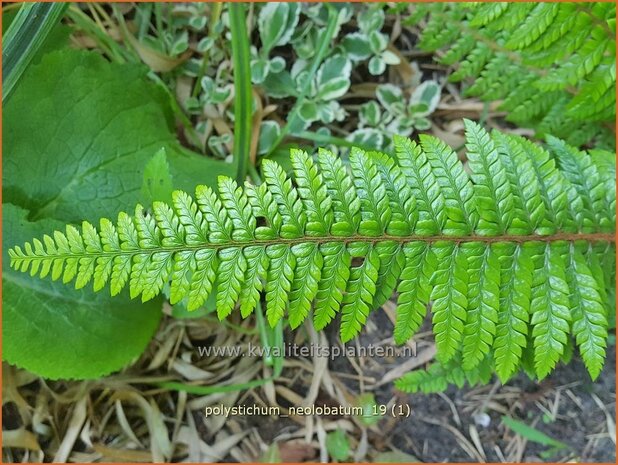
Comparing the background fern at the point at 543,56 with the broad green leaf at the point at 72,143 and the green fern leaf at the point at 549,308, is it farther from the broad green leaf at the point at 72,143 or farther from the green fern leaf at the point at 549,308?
the broad green leaf at the point at 72,143

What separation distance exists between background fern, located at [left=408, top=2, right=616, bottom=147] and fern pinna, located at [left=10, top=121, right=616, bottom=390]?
28 centimetres

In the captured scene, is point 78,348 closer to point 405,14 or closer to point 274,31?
point 274,31

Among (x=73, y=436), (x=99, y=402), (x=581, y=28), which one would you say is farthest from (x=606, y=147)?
(x=73, y=436)

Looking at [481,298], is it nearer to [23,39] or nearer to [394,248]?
[394,248]

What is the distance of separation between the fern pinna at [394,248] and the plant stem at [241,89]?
0.49 m

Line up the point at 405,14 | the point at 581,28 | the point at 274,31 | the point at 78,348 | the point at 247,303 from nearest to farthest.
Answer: the point at 247,303 < the point at 581,28 < the point at 78,348 < the point at 274,31 < the point at 405,14

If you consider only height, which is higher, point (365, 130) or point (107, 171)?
point (365, 130)

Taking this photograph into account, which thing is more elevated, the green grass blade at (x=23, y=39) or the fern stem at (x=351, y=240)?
the green grass blade at (x=23, y=39)

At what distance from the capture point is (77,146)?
53.4 inches

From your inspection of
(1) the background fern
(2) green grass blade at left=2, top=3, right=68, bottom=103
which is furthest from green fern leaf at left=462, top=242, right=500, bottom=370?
(2) green grass blade at left=2, top=3, right=68, bottom=103

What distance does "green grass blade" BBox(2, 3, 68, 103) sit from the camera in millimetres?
1138

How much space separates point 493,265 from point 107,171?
872mm

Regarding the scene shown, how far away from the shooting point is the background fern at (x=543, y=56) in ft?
3.92

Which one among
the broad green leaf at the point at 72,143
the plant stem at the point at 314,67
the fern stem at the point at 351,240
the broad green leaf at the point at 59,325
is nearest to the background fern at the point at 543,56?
the plant stem at the point at 314,67
